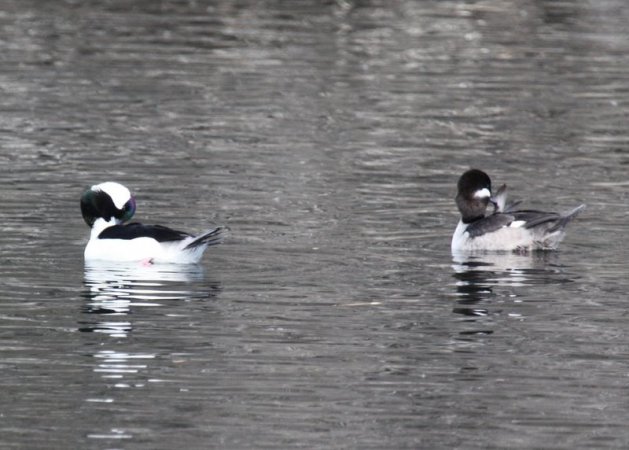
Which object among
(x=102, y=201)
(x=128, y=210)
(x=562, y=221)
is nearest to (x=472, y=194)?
(x=562, y=221)

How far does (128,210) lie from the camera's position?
15.8 metres

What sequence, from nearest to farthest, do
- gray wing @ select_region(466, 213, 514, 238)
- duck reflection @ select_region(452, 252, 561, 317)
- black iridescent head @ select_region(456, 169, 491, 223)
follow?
duck reflection @ select_region(452, 252, 561, 317), gray wing @ select_region(466, 213, 514, 238), black iridescent head @ select_region(456, 169, 491, 223)

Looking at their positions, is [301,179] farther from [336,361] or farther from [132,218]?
[336,361]

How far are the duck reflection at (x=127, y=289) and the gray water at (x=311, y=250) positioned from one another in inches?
1.6

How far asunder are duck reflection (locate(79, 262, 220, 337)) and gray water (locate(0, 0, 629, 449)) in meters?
0.04

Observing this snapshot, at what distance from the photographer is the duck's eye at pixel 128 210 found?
622 inches

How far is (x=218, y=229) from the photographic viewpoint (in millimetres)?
14586

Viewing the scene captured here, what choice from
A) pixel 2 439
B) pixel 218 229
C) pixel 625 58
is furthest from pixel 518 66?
pixel 2 439

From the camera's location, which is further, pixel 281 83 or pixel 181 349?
pixel 281 83

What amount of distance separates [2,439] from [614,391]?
3.77m

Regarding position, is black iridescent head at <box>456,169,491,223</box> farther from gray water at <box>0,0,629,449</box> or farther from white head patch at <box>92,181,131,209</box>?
white head patch at <box>92,181,131,209</box>

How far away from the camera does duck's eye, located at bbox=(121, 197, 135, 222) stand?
51.8 ft

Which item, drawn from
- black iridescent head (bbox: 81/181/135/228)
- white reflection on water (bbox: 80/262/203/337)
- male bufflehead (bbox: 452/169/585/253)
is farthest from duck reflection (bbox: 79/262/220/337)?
male bufflehead (bbox: 452/169/585/253)

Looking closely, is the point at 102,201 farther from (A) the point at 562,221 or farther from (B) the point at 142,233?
(A) the point at 562,221
